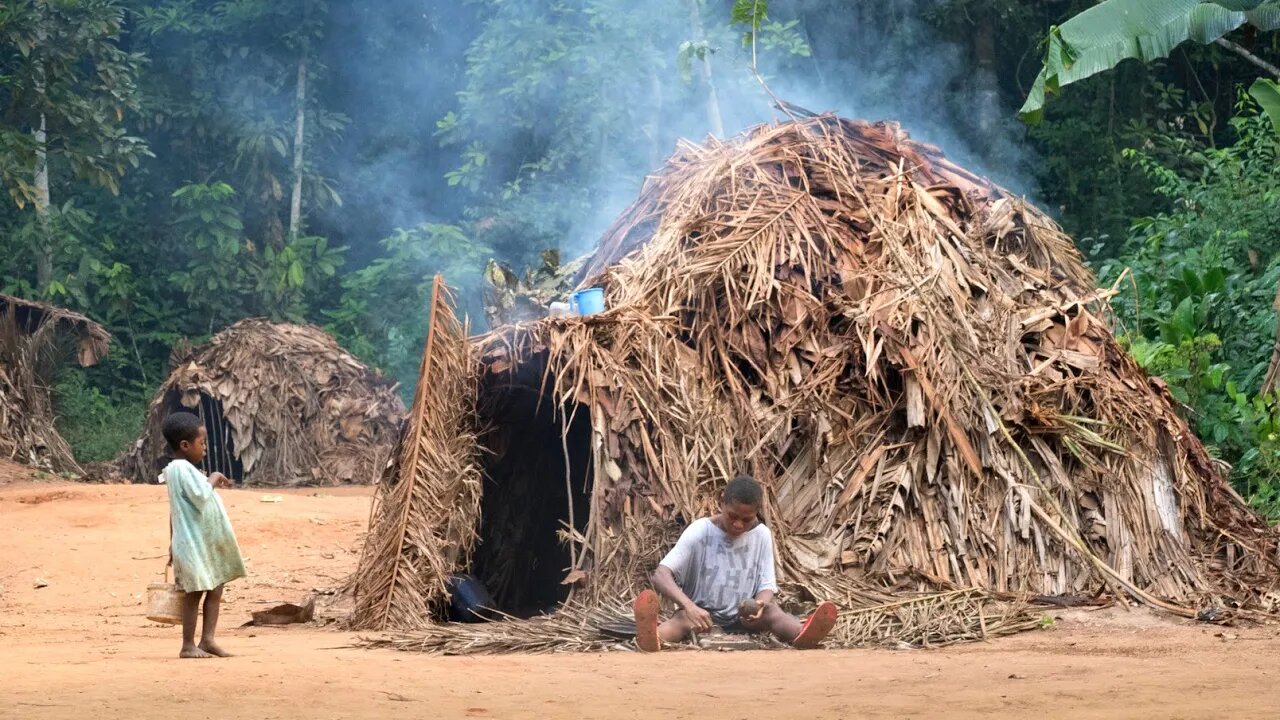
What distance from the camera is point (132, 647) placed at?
6.53 meters

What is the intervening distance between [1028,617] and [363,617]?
10.6 ft

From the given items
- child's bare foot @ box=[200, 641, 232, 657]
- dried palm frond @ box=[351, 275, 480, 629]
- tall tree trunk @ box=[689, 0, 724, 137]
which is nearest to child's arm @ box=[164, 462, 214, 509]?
child's bare foot @ box=[200, 641, 232, 657]

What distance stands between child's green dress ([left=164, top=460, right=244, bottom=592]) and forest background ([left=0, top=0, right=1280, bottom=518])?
7.34 meters

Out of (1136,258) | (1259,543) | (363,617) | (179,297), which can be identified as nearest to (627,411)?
(363,617)

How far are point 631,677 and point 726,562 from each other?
133 cm

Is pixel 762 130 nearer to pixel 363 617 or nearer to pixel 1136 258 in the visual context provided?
pixel 363 617

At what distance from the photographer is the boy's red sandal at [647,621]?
19.8 ft

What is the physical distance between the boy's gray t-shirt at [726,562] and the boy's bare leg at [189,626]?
204 centimetres

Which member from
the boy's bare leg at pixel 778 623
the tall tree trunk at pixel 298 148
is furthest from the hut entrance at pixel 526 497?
the tall tree trunk at pixel 298 148

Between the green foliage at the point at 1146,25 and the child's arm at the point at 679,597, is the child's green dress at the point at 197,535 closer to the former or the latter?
the child's arm at the point at 679,597

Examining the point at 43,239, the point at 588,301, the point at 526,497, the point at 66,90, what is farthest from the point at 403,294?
the point at 588,301

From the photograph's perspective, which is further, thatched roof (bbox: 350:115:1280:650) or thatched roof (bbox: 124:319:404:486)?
thatched roof (bbox: 124:319:404:486)

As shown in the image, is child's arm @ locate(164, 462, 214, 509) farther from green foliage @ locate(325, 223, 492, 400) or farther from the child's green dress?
green foliage @ locate(325, 223, 492, 400)

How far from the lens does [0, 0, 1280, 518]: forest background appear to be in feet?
54.0
